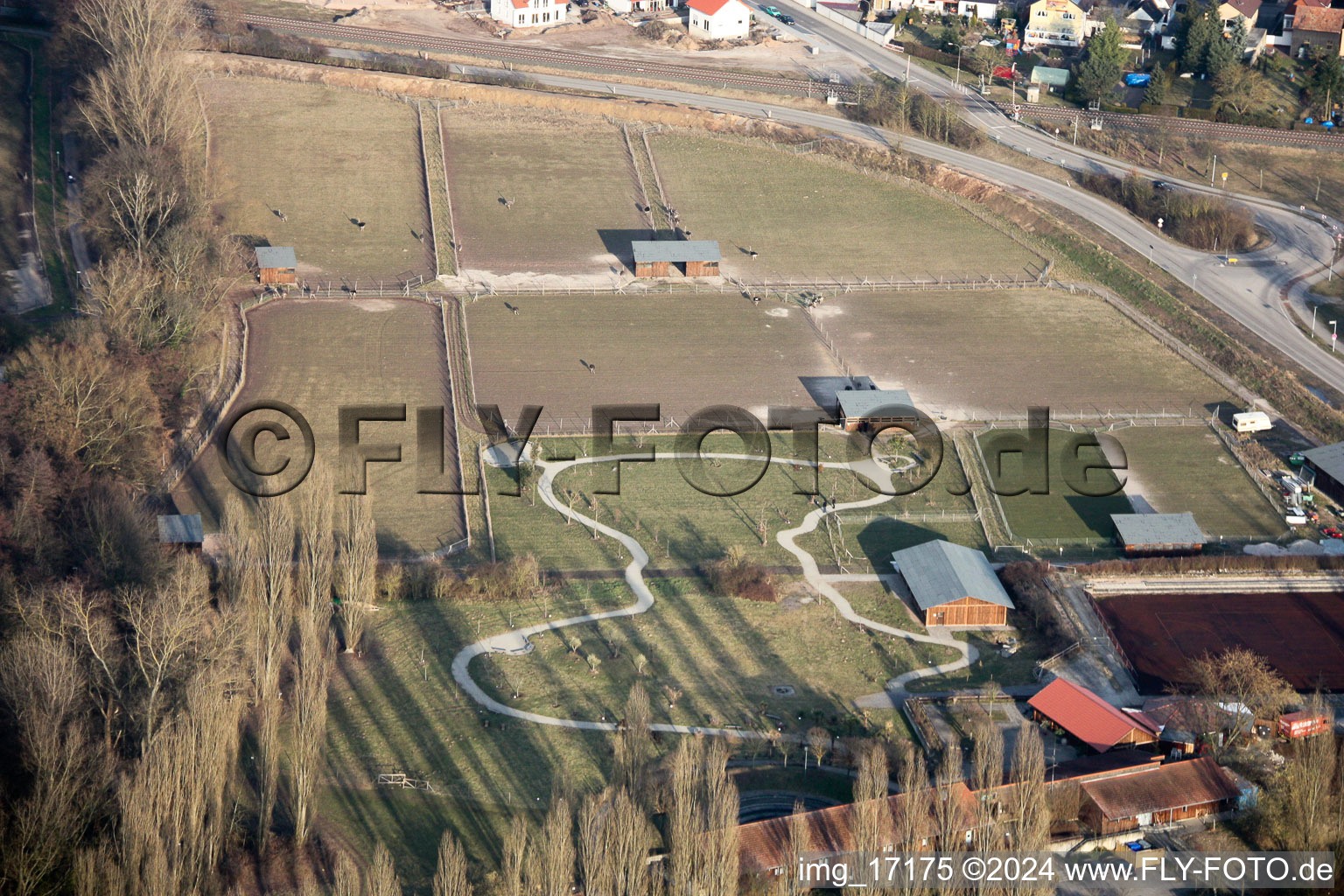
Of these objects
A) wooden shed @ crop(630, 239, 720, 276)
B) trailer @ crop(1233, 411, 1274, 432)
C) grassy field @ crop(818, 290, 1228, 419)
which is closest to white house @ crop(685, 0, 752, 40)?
wooden shed @ crop(630, 239, 720, 276)

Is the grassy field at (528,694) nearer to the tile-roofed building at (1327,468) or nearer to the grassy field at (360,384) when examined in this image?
the grassy field at (360,384)

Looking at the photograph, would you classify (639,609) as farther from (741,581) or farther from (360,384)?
(360,384)

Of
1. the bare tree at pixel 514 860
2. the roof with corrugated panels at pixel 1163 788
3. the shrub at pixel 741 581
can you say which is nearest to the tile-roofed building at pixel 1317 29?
the shrub at pixel 741 581

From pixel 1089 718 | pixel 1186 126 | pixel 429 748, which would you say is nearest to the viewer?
pixel 429 748

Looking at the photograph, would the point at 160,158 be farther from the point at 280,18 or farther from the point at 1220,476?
the point at 1220,476

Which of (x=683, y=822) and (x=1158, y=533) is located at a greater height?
(x=683, y=822)

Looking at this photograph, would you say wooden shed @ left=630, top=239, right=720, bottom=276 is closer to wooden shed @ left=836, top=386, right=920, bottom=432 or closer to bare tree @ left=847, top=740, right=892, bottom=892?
wooden shed @ left=836, top=386, right=920, bottom=432

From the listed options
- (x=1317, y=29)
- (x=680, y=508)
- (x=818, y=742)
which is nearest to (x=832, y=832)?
(x=818, y=742)

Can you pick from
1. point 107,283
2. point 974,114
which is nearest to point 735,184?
point 974,114
